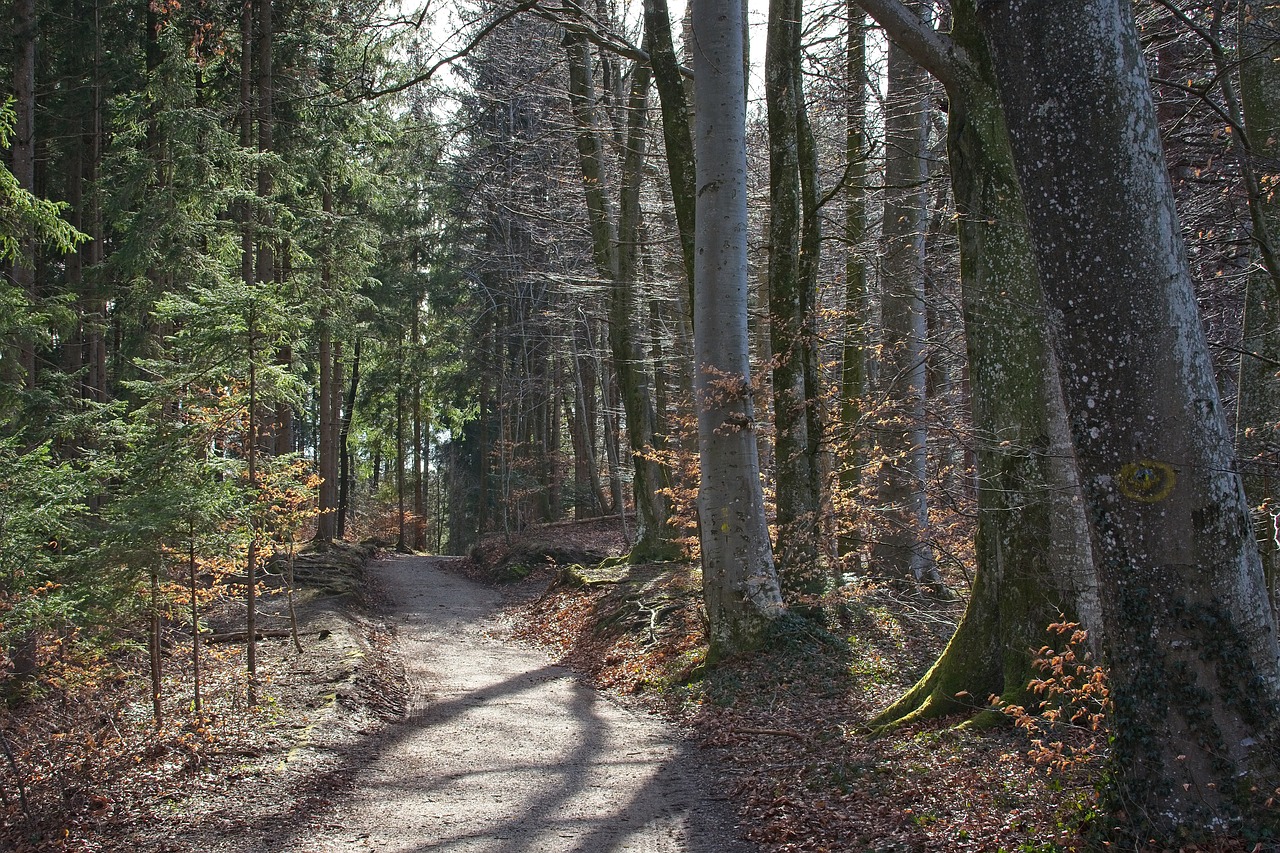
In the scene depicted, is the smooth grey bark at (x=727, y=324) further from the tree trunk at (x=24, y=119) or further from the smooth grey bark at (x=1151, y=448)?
the tree trunk at (x=24, y=119)

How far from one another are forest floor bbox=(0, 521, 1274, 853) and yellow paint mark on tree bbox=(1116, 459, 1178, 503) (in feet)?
4.28

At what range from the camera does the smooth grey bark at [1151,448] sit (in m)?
3.26

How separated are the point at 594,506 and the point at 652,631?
21198mm

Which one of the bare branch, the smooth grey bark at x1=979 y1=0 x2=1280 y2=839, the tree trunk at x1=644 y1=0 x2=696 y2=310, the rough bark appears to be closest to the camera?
the smooth grey bark at x1=979 y1=0 x2=1280 y2=839

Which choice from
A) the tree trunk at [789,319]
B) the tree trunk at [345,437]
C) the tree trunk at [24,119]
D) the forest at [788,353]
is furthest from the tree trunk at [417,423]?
the tree trunk at [789,319]

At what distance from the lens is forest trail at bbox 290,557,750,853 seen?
210 inches

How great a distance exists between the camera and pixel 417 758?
7.46 m

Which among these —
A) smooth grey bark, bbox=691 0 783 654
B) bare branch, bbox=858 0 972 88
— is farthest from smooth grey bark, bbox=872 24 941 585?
bare branch, bbox=858 0 972 88

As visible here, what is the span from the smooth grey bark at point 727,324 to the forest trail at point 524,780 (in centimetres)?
185

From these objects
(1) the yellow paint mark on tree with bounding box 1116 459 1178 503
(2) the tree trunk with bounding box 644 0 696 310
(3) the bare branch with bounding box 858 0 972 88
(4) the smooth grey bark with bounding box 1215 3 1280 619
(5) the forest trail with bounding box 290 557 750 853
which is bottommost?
(5) the forest trail with bounding box 290 557 750 853

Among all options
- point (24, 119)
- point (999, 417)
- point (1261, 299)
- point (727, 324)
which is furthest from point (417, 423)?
point (1261, 299)

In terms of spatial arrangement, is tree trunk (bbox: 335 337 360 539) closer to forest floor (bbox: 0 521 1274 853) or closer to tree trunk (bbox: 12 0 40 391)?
tree trunk (bbox: 12 0 40 391)

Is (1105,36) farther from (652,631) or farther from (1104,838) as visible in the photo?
(652,631)

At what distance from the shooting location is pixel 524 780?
6711mm
